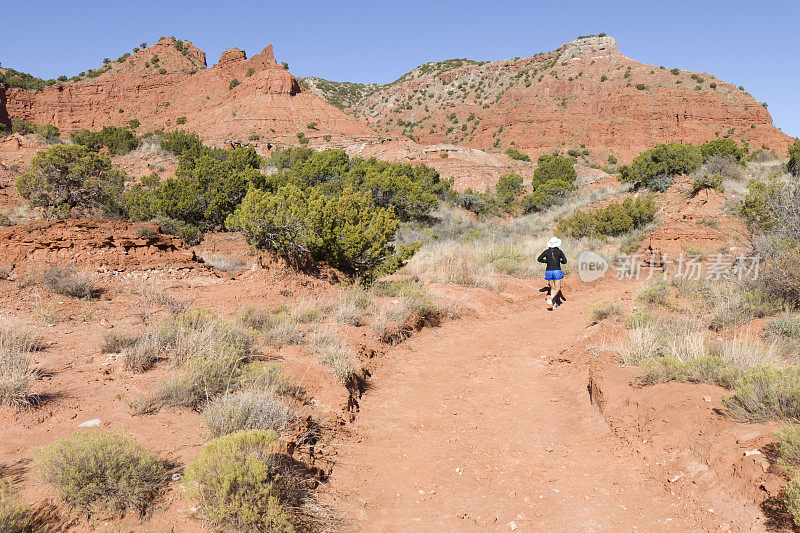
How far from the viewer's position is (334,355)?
5680 millimetres

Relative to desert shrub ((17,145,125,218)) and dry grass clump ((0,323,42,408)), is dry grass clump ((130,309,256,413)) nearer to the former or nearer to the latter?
dry grass clump ((0,323,42,408))

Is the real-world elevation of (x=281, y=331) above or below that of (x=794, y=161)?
below

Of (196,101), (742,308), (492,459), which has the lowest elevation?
(492,459)

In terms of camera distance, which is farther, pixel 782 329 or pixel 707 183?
pixel 707 183

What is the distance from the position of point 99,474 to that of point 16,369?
1.81m

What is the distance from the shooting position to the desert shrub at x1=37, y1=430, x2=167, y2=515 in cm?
267

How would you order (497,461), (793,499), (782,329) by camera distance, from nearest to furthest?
(793,499), (497,461), (782,329)

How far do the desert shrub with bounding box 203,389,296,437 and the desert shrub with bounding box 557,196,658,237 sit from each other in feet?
55.5

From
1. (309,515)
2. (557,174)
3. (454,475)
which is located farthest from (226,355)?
(557,174)

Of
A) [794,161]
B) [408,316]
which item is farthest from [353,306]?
[794,161]

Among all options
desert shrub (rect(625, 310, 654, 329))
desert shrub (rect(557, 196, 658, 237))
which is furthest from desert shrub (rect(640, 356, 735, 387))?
desert shrub (rect(557, 196, 658, 237))

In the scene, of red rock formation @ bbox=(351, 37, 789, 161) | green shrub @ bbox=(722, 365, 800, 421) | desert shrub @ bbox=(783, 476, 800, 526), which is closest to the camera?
desert shrub @ bbox=(783, 476, 800, 526)

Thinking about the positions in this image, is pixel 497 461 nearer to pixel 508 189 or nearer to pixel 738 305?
pixel 738 305

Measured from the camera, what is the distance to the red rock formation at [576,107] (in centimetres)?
5266
